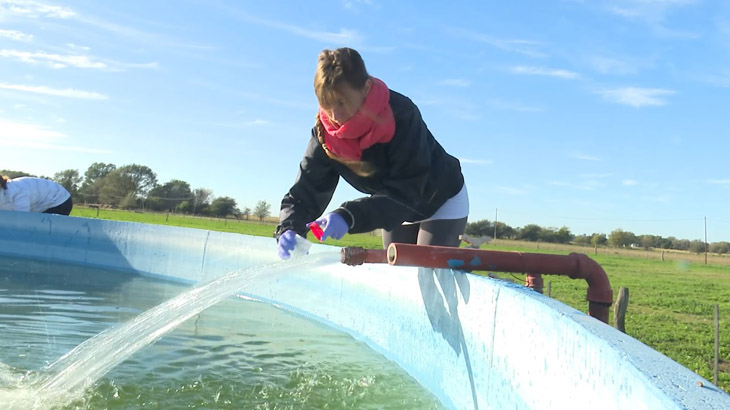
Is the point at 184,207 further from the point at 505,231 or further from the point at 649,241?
the point at 649,241

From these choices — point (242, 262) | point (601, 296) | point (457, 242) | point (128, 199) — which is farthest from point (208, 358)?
point (128, 199)

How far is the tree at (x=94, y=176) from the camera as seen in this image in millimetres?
72438

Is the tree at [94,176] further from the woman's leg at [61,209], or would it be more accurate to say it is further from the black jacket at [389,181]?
the black jacket at [389,181]

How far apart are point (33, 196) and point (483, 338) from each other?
992 cm

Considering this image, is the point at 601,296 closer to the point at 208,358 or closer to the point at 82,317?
the point at 208,358

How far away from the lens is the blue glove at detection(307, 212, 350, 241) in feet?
9.43

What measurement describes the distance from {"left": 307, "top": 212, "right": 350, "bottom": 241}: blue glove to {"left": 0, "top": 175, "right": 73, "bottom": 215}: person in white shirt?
349 inches

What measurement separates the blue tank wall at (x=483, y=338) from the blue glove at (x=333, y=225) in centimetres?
25

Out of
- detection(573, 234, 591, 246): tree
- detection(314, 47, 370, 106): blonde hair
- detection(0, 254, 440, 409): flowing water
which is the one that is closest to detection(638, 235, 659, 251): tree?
detection(573, 234, 591, 246): tree

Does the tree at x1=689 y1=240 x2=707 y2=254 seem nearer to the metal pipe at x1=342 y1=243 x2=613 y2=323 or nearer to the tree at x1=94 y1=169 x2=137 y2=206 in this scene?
the tree at x1=94 y1=169 x2=137 y2=206

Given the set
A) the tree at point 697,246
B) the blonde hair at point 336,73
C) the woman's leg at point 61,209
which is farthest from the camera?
the tree at point 697,246

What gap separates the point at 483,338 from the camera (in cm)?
280

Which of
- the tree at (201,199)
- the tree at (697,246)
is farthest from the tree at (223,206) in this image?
the tree at (697,246)

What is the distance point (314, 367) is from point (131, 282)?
5103 millimetres
